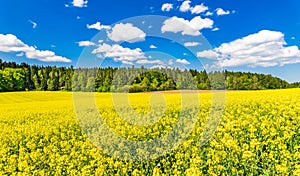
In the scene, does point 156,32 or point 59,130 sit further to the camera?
point 59,130

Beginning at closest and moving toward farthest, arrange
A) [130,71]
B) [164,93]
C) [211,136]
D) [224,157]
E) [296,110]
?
[224,157] < [211,136] < [296,110] < [130,71] < [164,93]

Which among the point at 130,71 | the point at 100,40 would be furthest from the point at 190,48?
the point at 130,71

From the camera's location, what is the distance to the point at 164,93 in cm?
2933

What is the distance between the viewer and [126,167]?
6.30 meters

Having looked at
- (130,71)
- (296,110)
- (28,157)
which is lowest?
(28,157)

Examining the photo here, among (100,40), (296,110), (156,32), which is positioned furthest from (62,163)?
(296,110)

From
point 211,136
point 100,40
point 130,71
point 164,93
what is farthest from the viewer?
point 164,93

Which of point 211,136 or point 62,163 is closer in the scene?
point 62,163

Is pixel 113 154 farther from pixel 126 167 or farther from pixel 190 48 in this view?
pixel 190 48

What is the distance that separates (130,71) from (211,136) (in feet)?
33.1

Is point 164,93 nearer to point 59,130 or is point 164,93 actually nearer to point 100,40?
point 59,130

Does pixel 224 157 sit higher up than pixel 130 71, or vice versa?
pixel 130 71

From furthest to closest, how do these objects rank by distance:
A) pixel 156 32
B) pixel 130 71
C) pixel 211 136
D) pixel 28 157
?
pixel 130 71, pixel 156 32, pixel 211 136, pixel 28 157

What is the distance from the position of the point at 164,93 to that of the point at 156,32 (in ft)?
64.9
